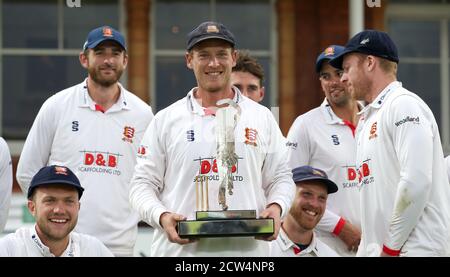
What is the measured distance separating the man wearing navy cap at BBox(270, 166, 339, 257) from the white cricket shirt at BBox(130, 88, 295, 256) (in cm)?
72

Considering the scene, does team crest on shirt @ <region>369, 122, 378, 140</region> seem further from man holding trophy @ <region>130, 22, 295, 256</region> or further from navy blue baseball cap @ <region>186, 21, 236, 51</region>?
navy blue baseball cap @ <region>186, 21, 236, 51</region>

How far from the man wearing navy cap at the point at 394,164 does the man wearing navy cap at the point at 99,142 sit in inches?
50.7

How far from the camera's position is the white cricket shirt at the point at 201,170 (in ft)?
16.2

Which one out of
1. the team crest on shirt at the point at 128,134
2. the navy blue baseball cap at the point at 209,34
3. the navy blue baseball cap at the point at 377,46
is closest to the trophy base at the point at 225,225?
the navy blue baseball cap at the point at 209,34

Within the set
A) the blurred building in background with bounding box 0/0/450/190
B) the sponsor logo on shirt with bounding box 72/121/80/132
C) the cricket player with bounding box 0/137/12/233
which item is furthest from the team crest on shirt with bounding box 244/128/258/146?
the blurred building in background with bounding box 0/0/450/190

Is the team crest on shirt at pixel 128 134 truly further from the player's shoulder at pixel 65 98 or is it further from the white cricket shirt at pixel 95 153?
the player's shoulder at pixel 65 98

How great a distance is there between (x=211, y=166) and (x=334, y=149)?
4.33 feet

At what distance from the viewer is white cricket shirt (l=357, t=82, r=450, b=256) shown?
16.0 ft

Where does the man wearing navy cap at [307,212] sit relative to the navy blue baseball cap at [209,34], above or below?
below

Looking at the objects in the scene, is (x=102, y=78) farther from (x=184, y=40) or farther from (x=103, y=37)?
(x=184, y=40)

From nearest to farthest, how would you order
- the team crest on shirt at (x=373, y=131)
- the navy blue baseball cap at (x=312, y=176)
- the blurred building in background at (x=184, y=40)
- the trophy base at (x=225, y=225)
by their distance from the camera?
the trophy base at (x=225, y=225) → the team crest on shirt at (x=373, y=131) → the navy blue baseball cap at (x=312, y=176) → the blurred building in background at (x=184, y=40)

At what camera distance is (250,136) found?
5039 millimetres

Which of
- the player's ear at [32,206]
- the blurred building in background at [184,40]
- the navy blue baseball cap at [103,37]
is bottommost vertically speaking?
the player's ear at [32,206]
